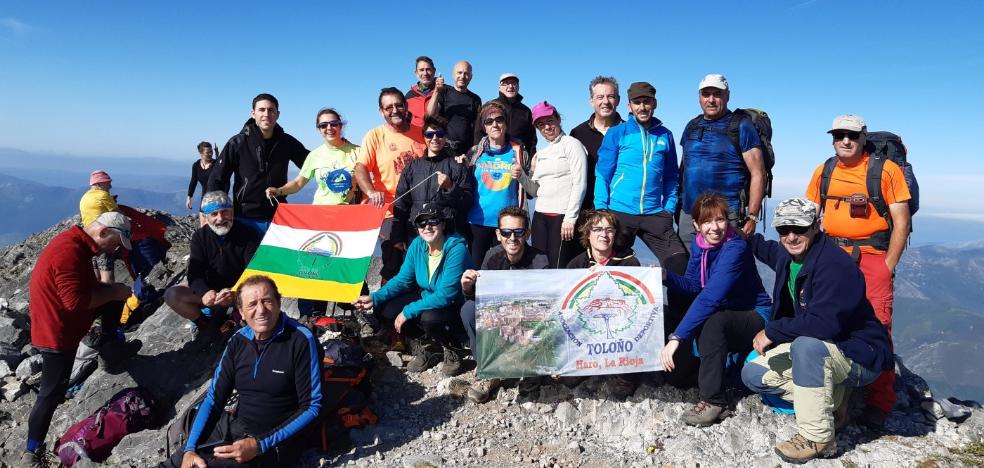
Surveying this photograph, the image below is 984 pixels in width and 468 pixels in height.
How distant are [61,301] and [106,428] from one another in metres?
1.92

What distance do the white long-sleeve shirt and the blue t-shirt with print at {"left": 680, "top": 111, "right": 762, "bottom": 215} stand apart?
161 centimetres

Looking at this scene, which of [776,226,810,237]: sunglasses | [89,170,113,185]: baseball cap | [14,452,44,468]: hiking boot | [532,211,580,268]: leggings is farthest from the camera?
[89,170,113,185]: baseball cap

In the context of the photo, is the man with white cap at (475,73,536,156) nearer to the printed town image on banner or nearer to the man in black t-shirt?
the man in black t-shirt

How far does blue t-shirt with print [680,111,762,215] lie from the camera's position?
7535 millimetres

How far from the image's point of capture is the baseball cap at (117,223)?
7.67m

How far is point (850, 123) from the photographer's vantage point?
22.4 ft

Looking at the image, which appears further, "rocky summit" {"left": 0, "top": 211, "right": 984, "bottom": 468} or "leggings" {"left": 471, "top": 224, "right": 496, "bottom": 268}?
"leggings" {"left": 471, "top": 224, "right": 496, "bottom": 268}

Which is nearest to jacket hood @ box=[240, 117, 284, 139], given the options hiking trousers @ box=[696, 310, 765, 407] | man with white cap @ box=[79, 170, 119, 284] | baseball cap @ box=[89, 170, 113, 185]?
man with white cap @ box=[79, 170, 119, 284]

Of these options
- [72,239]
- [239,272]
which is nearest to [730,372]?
[239,272]

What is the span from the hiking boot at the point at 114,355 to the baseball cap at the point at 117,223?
2390 mm

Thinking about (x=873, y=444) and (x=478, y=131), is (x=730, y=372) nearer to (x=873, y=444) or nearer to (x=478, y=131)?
(x=873, y=444)

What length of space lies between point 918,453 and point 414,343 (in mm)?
6626

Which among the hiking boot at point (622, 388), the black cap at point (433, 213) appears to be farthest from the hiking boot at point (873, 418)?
the black cap at point (433, 213)

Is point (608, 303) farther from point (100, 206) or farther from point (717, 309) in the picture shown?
point (100, 206)
